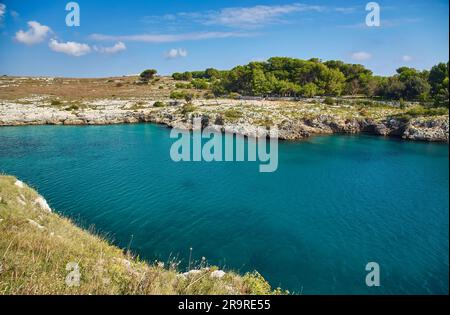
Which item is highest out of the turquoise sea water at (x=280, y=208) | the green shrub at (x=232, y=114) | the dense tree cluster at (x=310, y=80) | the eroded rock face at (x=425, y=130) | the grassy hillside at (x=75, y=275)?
the dense tree cluster at (x=310, y=80)

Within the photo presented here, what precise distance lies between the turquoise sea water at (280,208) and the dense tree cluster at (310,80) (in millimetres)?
38411

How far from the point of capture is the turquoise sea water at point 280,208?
13.6 meters

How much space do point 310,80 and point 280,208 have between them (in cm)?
7117

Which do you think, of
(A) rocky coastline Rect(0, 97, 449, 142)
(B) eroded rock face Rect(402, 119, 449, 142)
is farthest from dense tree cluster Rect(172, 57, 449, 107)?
(B) eroded rock face Rect(402, 119, 449, 142)

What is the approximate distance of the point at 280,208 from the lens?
77.9ft

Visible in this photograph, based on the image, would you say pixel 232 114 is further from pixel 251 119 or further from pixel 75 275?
pixel 75 275

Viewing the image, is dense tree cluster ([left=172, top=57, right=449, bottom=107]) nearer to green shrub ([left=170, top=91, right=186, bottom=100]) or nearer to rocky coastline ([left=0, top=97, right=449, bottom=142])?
green shrub ([left=170, top=91, right=186, bottom=100])

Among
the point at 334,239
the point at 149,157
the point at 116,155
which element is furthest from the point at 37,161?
the point at 334,239

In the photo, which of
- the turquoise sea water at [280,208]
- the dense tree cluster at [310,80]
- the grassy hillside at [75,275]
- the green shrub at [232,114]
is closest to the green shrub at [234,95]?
the dense tree cluster at [310,80]

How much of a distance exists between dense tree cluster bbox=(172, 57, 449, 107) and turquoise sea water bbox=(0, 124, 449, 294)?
3841 centimetres

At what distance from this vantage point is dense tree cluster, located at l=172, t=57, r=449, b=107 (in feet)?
242

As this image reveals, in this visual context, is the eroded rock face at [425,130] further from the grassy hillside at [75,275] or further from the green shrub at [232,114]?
the grassy hillside at [75,275]
